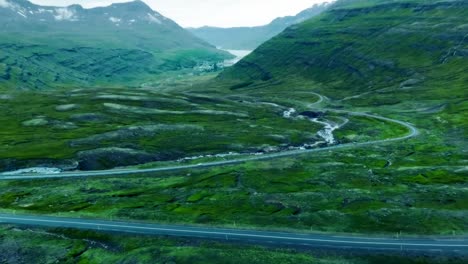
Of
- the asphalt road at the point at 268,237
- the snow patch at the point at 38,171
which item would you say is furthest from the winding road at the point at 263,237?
the snow patch at the point at 38,171

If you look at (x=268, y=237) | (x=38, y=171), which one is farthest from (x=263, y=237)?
(x=38, y=171)

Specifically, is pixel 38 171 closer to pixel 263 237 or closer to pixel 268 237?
pixel 263 237

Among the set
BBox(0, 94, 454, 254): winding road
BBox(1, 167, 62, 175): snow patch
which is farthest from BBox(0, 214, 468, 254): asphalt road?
BBox(1, 167, 62, 175): snow patch

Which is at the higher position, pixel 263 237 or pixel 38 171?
pixel 263 237

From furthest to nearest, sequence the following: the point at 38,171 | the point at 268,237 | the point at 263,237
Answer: the point at 38,171
the point at 263,237
the point at 268,237

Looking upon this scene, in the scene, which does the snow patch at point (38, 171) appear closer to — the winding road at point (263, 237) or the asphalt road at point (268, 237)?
the winding road at point (263, 237)

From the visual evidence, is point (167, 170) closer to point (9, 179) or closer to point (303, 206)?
point (9, 179)

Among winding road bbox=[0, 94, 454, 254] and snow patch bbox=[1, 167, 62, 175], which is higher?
winding road bbox=[0, 94, 454, 254]

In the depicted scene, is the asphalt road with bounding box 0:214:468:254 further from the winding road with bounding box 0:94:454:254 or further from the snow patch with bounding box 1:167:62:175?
the snow patch with bounding box 1:167:62:175

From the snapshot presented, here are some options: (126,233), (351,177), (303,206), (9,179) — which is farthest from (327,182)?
(9,179)
